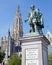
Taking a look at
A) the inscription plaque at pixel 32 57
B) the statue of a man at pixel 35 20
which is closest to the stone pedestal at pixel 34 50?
the inscription plaque at pixel 32 57

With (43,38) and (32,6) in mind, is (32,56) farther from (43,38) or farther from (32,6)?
(32,6)

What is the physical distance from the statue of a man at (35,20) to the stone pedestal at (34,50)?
75 centimetres

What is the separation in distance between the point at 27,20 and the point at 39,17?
794 mm

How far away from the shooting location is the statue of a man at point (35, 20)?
14500mm

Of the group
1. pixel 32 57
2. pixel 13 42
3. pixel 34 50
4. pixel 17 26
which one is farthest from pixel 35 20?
pixel 17 26

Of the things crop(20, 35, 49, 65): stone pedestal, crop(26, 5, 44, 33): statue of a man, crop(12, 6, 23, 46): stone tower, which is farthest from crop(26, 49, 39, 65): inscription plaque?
crop(12, 6, 23, 46): stone tower

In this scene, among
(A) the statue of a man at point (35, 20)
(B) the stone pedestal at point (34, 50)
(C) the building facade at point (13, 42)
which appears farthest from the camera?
(C) the building facade at point (13, 42)

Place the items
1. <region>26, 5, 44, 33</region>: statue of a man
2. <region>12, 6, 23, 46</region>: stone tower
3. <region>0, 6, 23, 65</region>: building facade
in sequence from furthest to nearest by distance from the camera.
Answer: <region>12, 6, 23, 46</region>: stone tower, <region>0, 6, 23, 65</region>: building facade, <region>26, 5, 44, 33</region>: statue of a man

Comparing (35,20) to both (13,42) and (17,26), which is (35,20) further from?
(17,26)

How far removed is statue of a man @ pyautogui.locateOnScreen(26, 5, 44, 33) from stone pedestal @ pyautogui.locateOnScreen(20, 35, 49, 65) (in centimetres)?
75

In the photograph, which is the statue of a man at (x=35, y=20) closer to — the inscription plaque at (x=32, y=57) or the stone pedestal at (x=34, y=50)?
the stone pedestal at (x=34, y=50)

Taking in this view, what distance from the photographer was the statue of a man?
14500 millimetres

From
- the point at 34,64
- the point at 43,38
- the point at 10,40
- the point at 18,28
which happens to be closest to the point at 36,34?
the point at 43,38

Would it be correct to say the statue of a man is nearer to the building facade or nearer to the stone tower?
the building facade
